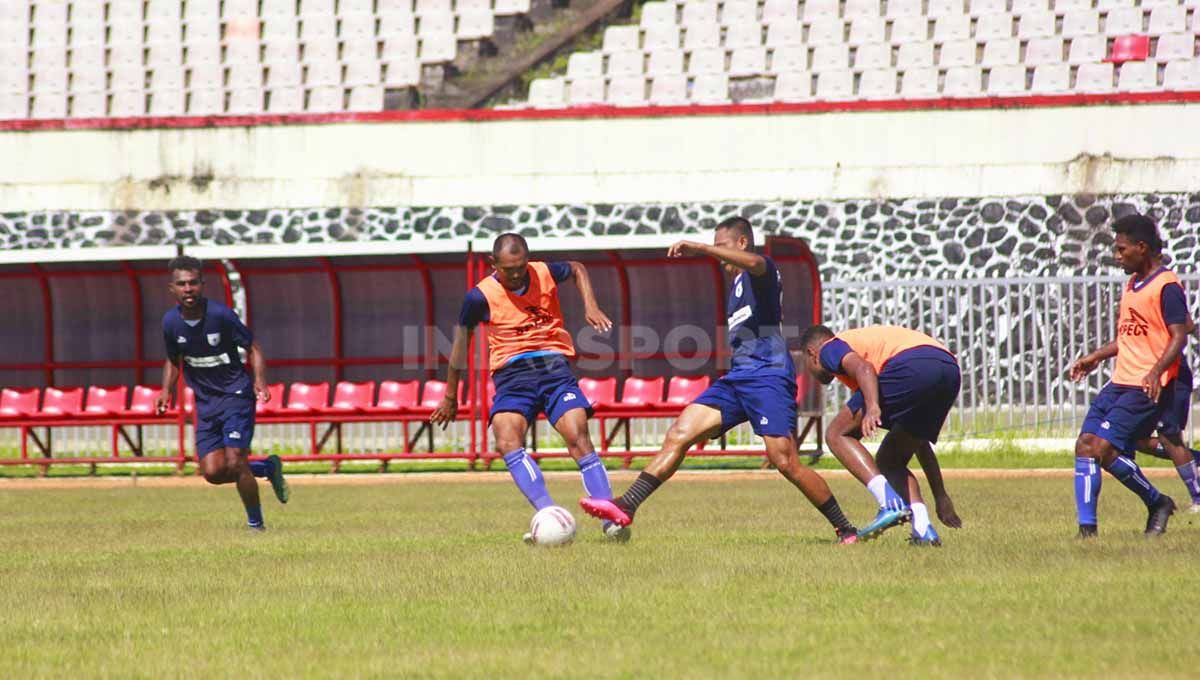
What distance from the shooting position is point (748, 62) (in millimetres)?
27781

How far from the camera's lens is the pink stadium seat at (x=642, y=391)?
22016 millimetres

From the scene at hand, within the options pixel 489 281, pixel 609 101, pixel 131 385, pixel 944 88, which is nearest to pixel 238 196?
pixel 131 385

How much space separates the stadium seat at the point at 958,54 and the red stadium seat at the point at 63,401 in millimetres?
12312

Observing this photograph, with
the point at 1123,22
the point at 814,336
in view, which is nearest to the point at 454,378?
the point at 814,336

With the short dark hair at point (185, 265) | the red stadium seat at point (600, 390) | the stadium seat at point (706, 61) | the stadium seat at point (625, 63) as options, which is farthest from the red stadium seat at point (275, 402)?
the short dark hair at point (185, 265)

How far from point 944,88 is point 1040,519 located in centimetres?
1539

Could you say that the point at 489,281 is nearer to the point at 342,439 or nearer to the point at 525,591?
the point at 525,591

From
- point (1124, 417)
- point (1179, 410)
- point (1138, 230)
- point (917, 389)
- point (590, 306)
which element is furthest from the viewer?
point (1179, 410)

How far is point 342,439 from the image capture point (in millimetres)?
24078

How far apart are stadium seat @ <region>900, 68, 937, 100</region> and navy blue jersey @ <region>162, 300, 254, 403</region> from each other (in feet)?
51.4

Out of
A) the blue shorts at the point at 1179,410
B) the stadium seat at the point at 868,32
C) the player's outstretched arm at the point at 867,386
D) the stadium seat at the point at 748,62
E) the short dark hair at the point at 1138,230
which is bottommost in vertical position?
the blue shorts at the point at 1179,410

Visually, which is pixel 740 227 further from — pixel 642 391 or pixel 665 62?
pixel 665 62

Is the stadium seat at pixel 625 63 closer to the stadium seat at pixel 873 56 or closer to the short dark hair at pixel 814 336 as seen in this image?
the stadium seat at pixel 873 56

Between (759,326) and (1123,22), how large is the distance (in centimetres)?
1785
